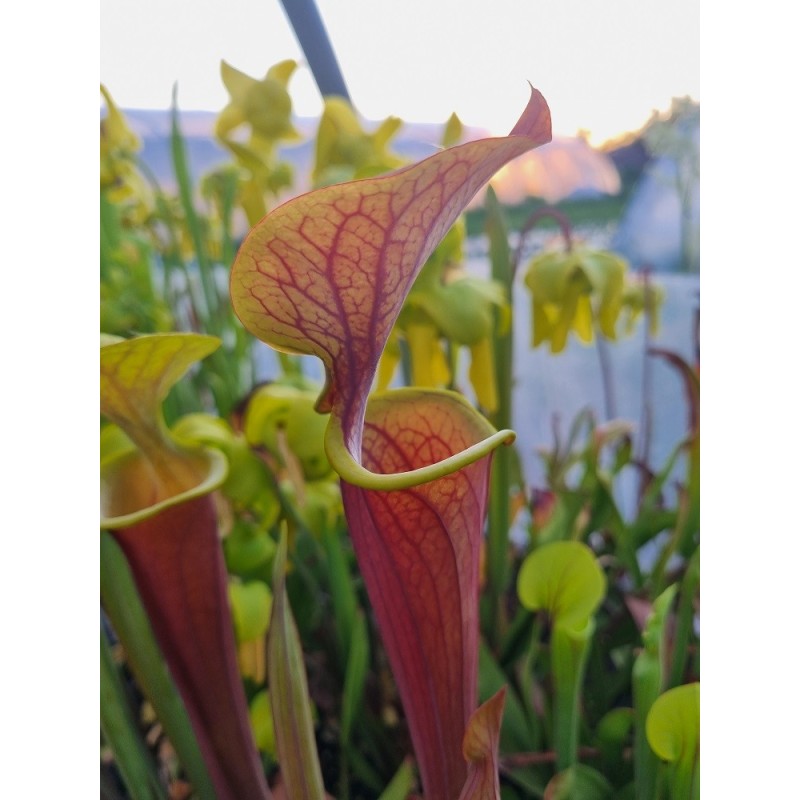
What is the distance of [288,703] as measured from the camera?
11.8 inches

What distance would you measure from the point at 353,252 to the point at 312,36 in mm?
425

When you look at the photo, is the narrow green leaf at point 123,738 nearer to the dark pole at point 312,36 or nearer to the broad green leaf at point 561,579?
the broad green leaf at point 561,579

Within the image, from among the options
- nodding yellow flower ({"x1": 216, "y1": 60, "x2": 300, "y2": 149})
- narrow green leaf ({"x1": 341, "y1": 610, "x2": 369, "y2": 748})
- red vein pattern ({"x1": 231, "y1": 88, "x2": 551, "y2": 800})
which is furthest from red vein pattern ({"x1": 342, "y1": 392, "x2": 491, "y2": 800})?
nodding yellow flower ({"x1": 216, "y1": 60, "x2": 300, "y2": 149})

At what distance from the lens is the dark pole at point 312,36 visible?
0.58 m

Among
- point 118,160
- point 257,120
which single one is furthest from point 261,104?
point 118,160

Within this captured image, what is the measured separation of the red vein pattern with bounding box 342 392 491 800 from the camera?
0.28 metres

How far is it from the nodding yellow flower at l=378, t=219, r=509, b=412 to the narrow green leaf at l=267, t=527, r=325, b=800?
192 millimetres

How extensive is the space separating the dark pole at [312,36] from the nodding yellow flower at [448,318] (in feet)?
0.69

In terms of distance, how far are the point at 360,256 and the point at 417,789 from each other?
415 mm

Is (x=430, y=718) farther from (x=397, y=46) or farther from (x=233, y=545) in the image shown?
(x=397, y=46)

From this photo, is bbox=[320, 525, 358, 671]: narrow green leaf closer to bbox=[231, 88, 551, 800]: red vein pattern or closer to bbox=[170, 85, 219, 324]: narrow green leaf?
bbox=[231, 88, 551, 800]: red vein pattern

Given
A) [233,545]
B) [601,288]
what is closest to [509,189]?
[601,288]

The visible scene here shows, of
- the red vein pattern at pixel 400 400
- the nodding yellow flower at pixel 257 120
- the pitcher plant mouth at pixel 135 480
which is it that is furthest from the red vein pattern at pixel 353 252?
the nodding yellow flower at pixel 257 120

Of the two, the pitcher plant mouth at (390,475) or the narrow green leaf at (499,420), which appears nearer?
the pitcher plant mouth at (390,475)
